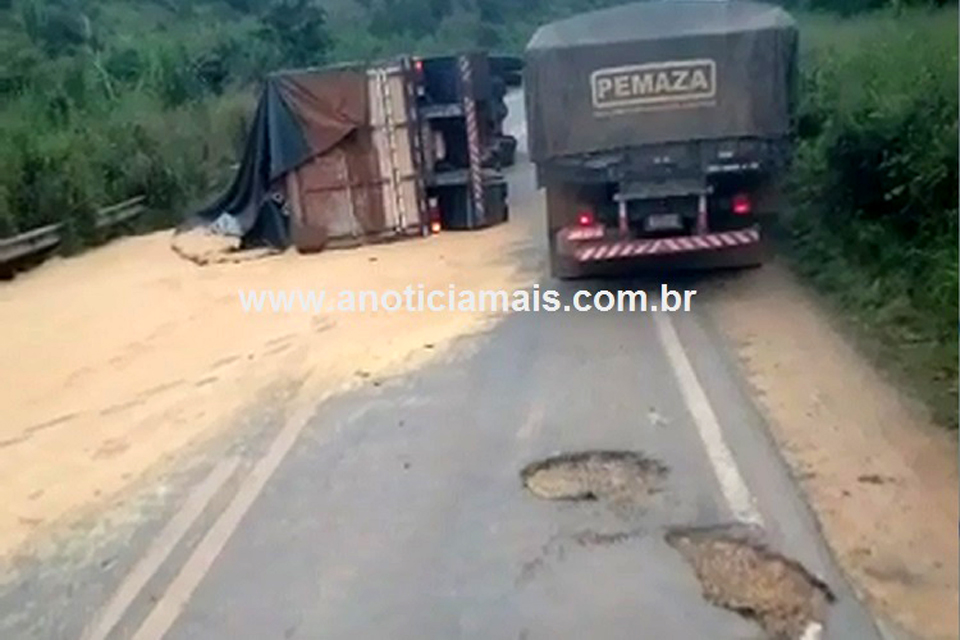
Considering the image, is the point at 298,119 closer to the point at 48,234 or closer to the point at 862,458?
the point at 48,234

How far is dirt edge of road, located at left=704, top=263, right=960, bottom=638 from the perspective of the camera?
5.83m

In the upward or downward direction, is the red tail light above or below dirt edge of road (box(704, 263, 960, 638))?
above

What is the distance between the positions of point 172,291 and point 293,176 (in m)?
2.95

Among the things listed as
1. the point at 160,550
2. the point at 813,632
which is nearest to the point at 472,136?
the point at 160,550

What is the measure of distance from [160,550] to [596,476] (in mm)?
2455

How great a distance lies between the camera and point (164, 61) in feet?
108

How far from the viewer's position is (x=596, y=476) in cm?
773

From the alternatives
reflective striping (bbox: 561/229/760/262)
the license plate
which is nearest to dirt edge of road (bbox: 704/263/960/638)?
reflective striping (bbox: 561/229/760/262)

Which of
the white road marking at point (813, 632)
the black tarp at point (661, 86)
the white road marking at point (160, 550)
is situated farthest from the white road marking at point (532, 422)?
the black tarp at point (661, 86)

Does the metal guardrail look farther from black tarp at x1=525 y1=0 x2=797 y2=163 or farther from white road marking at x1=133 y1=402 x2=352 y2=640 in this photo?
white road marking at x1=133 y1=402 x2=352 y2=640

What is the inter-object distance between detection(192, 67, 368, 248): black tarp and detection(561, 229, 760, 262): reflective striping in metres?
6.05

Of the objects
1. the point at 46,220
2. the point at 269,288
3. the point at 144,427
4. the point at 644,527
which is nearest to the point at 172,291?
the point at 269,288

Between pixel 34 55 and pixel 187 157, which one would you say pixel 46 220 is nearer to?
pixel 187 157

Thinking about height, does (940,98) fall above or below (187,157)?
above
